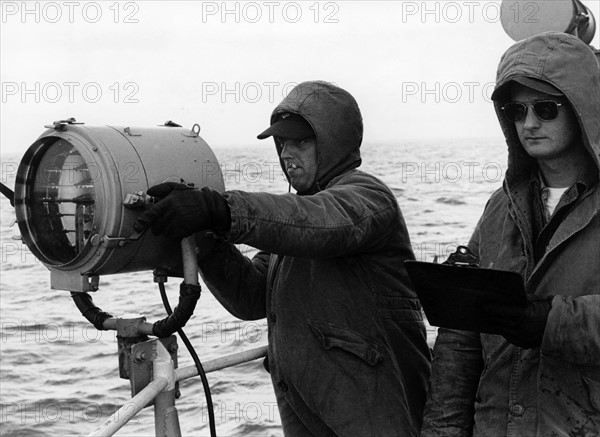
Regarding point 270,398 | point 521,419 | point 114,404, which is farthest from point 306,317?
point 114,404

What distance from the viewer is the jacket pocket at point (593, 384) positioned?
2.29 metres

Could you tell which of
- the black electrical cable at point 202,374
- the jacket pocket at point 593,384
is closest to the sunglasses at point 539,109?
the jacket pocket at point 593,384

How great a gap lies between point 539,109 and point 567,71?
0.12m

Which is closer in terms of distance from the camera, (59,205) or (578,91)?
(578,91)

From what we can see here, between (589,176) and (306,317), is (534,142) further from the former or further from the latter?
(306,317)

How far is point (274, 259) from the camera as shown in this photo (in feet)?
10.6

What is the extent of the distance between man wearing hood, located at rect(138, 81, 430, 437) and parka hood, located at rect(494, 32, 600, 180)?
2.10ft

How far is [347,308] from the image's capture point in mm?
2977

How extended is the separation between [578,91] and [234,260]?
1349 millimetres

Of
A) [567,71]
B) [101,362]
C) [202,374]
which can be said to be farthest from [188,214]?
[101,362]

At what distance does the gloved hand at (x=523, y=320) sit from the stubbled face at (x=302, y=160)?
1004 millimetres

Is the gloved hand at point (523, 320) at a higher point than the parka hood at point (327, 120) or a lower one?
lower

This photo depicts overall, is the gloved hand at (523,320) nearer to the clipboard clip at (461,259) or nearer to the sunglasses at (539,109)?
the clipboard clip at (461,259)

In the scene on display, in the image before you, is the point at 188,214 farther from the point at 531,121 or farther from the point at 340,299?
the point at 531,121
